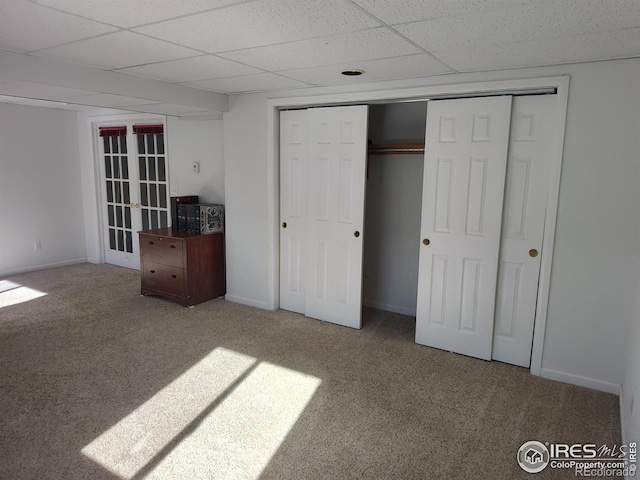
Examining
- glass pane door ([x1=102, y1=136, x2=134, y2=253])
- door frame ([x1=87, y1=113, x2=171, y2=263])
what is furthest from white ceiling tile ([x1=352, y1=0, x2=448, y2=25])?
glass pane door ([x1=102, y1=136, x2=134, y2=253])

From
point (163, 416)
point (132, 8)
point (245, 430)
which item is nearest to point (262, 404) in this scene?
point (245, 430)

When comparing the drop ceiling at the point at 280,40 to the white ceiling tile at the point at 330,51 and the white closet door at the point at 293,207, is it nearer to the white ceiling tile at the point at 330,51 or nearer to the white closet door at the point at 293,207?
the white ceiling tile at the point at 330,51

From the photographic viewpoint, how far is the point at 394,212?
4297 mm

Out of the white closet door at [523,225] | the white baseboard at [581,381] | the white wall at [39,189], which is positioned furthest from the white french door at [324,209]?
the white wall at [39,189]

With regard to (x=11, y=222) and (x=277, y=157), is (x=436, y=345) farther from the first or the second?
(x=11, y=222)

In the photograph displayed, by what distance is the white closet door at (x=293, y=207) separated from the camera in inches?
159

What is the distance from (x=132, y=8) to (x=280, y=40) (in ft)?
2.48

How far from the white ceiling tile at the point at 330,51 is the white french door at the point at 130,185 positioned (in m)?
3.04

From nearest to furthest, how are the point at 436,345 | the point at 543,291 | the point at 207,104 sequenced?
1. the point at 543,291
2. the point at 436,345
3. the point at 207,104

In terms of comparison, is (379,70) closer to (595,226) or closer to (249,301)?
(595,226)

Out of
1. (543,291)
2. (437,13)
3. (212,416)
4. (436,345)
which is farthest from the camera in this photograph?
(436,345)

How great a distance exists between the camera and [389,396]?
2.83 m

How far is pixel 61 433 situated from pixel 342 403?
161 centimetres

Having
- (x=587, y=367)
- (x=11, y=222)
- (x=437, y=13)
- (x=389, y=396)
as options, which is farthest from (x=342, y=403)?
(x=11, y=222)
